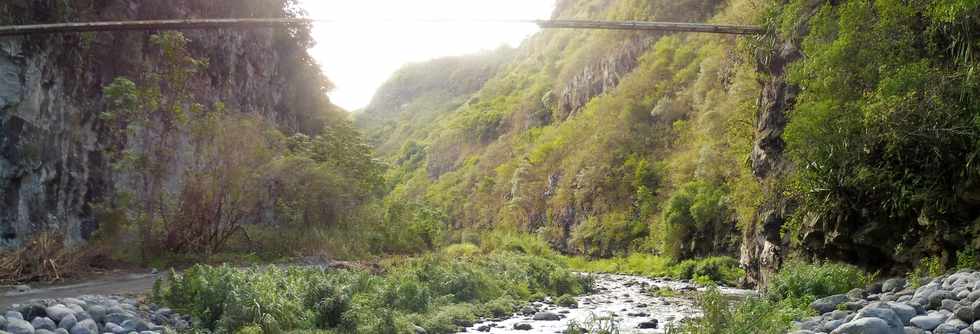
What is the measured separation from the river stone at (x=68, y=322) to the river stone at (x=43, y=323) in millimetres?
104

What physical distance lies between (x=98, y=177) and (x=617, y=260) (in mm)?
32251

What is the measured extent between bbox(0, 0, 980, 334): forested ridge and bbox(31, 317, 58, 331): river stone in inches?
23.7

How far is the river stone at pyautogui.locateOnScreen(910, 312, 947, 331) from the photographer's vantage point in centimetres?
1036

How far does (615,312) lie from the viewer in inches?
755

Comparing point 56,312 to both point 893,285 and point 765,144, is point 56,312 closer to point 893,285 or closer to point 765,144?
point 893,285

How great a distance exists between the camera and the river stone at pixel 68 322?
1070 centimetres

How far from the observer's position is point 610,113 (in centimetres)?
6106

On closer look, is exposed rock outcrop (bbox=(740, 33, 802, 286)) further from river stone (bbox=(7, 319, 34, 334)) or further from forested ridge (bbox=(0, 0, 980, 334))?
river stone (bbox=(7, 319, 34, 334))

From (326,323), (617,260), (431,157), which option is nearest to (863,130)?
(326,323)

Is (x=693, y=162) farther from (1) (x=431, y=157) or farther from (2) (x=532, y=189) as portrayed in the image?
(1) (x=431, y=157)

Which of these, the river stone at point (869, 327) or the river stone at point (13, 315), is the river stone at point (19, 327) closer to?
the river stone at point (13, 315)

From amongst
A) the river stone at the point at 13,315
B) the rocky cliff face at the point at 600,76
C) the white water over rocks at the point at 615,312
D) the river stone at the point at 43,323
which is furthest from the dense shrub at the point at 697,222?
the rocky cliff face at the point at 600,76

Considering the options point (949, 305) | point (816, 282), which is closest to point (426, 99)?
point (816, 282)

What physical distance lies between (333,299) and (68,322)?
4526 mm
